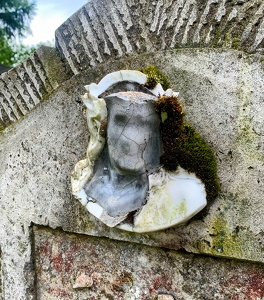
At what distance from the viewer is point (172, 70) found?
157 centimetres

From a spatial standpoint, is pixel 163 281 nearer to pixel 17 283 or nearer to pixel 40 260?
pixel 40 260

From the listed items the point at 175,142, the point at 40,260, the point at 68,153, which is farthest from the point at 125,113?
the point at 40,260

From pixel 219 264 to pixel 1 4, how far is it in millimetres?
5948

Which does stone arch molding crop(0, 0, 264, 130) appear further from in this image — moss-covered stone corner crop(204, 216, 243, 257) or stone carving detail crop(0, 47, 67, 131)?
moss-covered stone corner crop(204, 216, 243, 257)

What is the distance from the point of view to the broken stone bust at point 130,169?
4.73 ft

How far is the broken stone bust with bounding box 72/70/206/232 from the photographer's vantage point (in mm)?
1442

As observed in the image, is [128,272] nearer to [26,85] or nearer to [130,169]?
[130,169]

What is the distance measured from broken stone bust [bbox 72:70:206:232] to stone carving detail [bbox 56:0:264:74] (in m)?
0.16

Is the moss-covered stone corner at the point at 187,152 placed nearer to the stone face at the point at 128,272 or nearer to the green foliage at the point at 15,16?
the stone face at the point at 128,272

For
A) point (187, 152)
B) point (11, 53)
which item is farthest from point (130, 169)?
point (11, 53)

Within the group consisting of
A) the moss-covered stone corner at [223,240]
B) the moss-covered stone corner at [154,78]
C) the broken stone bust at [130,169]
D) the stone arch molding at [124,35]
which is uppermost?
the stone arch molding at [124,35]

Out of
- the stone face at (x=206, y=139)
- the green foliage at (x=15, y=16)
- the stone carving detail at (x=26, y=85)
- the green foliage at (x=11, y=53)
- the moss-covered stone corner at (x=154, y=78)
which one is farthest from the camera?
the green foliage at (x=11, y=53)

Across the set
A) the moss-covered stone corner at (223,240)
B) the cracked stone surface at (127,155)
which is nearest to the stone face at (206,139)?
the moss-covered stone corner at (223,240)

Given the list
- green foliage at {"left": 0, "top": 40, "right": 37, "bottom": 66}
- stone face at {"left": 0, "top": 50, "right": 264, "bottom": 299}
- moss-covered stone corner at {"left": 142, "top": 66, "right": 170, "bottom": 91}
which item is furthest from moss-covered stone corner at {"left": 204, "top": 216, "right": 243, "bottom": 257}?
green foliage at {"left": 0, "top": 40, "right": 37, "bottom": 66}
